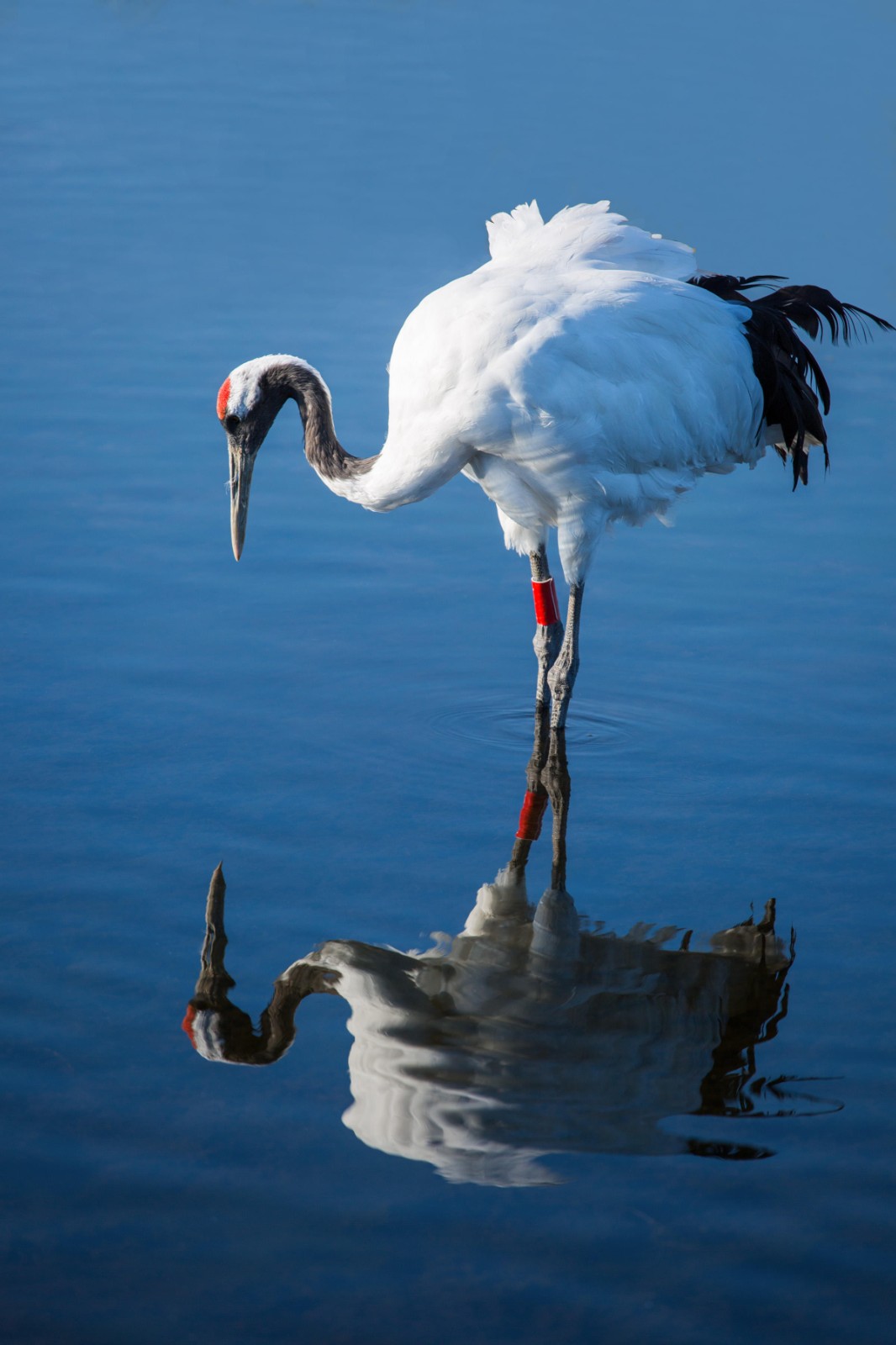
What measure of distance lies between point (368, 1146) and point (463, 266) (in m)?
8.58

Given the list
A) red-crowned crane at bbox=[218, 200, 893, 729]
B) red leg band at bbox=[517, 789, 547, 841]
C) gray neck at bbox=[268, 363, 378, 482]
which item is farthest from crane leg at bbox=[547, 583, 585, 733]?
gray neck at bbox=[268, 363, 378, 482]

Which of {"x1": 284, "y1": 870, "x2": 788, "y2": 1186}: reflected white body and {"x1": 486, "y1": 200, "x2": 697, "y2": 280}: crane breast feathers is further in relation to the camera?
{"x1": 486, "y1": 200, "x2": 697, "y2": 280}: crane breast feathers

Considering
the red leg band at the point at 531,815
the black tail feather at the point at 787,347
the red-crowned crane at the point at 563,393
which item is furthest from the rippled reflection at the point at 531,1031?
the black tail feather at the point at 787,347

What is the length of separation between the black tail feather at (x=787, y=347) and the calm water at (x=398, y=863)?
95 centimetres

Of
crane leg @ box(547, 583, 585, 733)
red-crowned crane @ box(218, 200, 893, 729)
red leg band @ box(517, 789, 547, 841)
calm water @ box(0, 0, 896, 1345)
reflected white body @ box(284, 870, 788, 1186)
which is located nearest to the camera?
calm water @ box(0, 0, 896, 1345)

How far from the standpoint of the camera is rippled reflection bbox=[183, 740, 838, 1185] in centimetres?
485

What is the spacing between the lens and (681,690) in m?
7.65

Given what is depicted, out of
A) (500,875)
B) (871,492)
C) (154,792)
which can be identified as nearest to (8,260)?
(871,492)

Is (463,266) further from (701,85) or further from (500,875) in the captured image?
(500,875)

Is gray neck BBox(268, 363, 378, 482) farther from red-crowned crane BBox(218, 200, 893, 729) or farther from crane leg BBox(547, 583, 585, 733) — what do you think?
crane leg BBox(547, 583, 585, 733)

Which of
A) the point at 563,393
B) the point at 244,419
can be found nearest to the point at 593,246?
the point at 563,393

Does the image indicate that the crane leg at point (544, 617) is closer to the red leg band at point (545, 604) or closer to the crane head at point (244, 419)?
the red leg band at point (545, 604)

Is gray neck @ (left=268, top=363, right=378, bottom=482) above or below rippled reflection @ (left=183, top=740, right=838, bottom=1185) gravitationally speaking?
above

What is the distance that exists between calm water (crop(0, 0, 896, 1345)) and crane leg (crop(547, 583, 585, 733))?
0.18 metres
